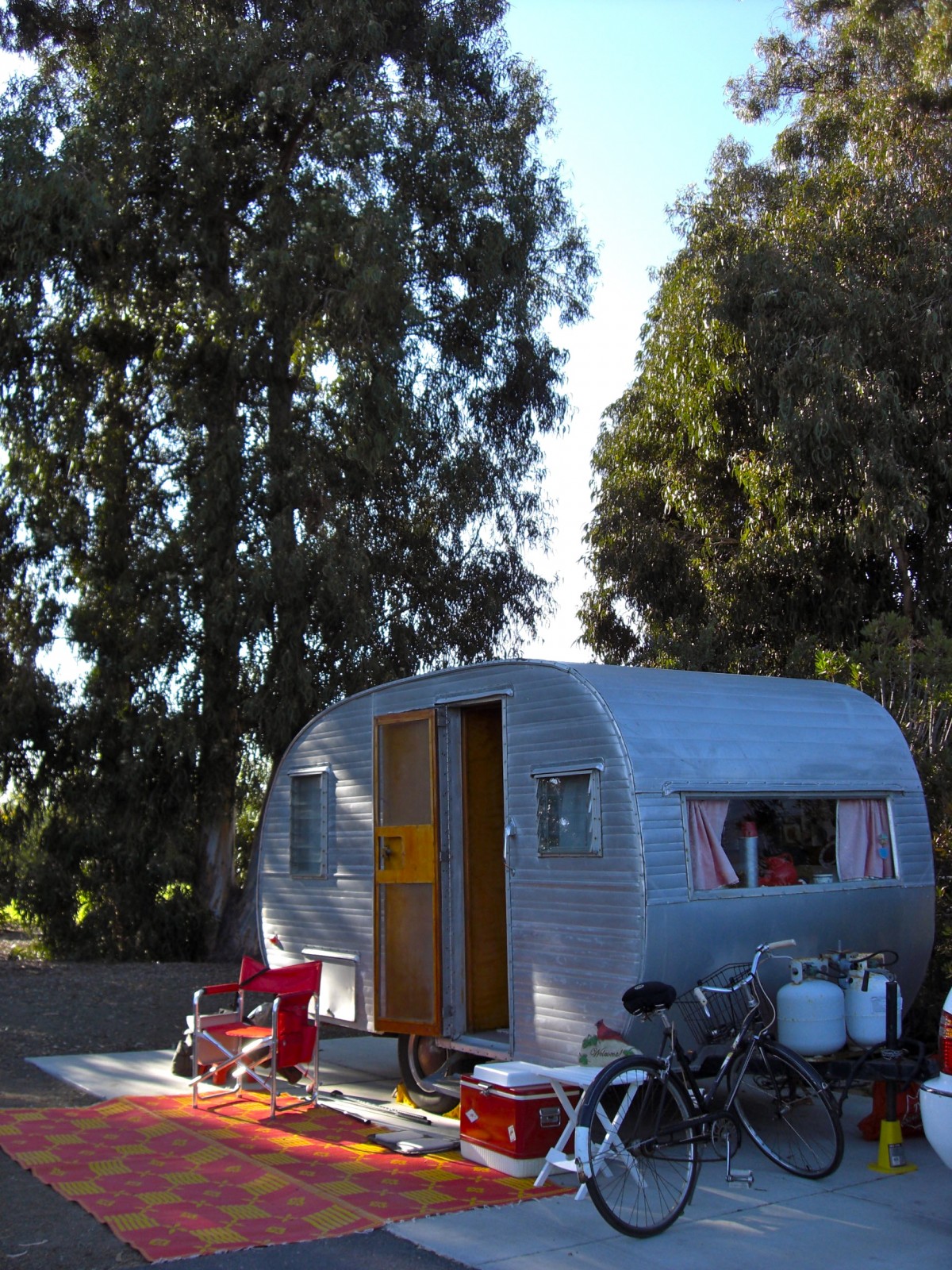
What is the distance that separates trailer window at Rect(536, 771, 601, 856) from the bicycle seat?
2.64ft

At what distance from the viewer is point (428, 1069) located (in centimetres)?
766

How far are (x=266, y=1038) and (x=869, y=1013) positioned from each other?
3483 millimetres

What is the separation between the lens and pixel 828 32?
65.6 feet

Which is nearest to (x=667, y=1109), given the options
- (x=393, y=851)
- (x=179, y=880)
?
(x=393, y=851)

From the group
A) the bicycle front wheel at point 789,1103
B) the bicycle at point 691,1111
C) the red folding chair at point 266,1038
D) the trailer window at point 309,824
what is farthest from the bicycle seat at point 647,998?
the trailer window at point 309,824

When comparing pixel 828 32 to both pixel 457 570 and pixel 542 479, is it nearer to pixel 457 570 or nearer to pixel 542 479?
pixel 542 479

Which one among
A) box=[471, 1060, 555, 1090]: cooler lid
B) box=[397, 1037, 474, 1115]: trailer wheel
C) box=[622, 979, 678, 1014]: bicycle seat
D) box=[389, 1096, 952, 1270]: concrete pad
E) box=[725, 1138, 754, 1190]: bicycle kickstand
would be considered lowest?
box=[389, 1096, 952, 1270]: concrete pad

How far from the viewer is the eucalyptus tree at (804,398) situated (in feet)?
45.4

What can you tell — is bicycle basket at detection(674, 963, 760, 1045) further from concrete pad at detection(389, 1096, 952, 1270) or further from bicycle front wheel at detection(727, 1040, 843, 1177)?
concrete pad at detection(389, 1096, 952, 1270)

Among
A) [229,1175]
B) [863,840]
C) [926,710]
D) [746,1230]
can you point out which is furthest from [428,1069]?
[926,710]

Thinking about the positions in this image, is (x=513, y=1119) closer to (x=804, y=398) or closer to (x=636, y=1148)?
(x=636, y=1148)

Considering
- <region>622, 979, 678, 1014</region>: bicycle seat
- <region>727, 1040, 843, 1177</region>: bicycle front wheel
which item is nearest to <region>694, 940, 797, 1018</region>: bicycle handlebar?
<region>727, 1040, 843, 1177</region>: bicycle front wheel

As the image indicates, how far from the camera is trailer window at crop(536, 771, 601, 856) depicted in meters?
6.25

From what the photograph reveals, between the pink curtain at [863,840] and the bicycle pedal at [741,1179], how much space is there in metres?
2.02
